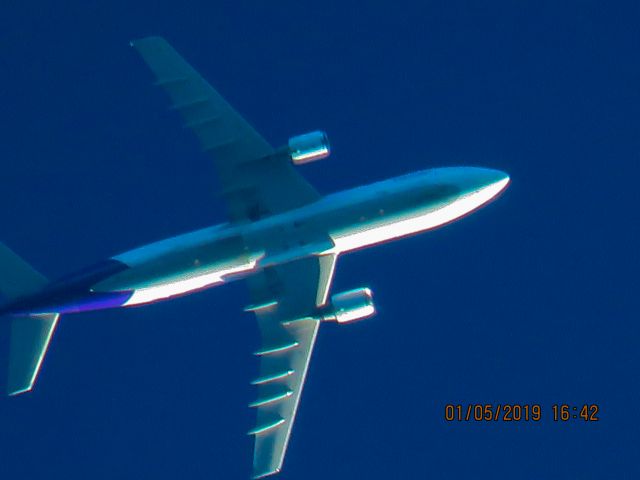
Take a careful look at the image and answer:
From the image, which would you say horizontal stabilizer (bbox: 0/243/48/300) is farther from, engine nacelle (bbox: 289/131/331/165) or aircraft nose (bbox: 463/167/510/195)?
aircraft nose (bbox: 463/167/510/195)

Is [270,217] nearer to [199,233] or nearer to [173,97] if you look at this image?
[199,233]

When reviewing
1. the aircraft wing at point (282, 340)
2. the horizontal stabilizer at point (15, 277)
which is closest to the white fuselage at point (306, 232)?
the aircraft wing at point (282, 340)

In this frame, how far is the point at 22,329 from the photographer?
47.6 meters

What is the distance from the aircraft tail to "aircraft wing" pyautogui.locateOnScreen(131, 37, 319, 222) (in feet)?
31.7

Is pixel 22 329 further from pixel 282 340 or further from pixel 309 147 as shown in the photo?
pixel 309 147

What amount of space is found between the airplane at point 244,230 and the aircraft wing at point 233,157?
0.05 metres

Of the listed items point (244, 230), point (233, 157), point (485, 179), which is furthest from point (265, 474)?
point (485, 179)

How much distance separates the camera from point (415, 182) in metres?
47.2

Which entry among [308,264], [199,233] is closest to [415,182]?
[308,264]

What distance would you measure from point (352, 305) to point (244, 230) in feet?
19.6

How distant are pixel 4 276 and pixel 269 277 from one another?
39.4 ft

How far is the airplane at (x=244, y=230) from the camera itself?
4706cm

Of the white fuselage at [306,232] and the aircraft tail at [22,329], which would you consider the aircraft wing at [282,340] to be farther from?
the aircraft tail at [22,329]

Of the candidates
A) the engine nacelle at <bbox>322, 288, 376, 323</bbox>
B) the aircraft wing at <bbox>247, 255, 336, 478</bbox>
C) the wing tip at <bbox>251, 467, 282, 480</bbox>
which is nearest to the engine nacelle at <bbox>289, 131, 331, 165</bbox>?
the aircraft wing at <bbox>247, 255, 336, 478</bbox>
